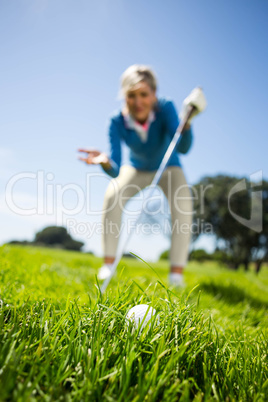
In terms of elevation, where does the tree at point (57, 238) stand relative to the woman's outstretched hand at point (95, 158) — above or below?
below

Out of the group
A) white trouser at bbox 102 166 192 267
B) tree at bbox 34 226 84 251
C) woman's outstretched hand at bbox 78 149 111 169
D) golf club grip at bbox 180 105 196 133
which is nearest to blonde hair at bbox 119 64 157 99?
golf club grip at bbox 180 105 196 133

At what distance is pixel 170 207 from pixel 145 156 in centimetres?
77

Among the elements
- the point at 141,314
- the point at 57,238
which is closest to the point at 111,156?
the point at 141,314

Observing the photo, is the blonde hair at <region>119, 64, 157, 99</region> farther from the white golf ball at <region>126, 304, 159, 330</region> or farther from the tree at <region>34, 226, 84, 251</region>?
the tree at <region>34, 226, 84, 251</region>

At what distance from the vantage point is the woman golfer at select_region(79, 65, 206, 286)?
341 centimetres

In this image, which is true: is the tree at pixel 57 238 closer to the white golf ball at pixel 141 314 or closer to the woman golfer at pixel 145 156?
the woman golfer at pixel 145 156

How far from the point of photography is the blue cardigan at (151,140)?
3.63m

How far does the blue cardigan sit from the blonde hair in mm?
268

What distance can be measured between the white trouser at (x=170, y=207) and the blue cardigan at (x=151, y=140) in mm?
173

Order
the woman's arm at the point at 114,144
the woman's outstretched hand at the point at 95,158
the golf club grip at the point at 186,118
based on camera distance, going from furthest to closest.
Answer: the woman's arm at the point at 114,144
the golf club grip at the point at 186,118
the woman's outstretched hand at the point at 95,158

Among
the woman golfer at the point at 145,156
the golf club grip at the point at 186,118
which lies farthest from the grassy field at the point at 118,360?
the golf club grip at the point at 186,118

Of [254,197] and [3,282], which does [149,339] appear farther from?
[254,197]

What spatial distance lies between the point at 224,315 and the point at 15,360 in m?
1.97

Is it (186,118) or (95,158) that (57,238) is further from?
(186,118)
